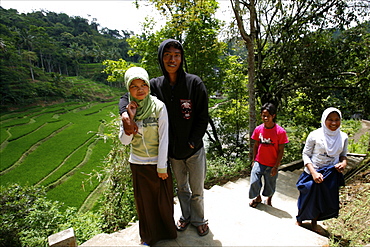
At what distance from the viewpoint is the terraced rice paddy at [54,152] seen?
9516 mm

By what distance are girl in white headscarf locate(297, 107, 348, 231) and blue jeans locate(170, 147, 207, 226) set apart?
3.27ft

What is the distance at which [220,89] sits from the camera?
7.79m

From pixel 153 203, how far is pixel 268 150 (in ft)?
4.32

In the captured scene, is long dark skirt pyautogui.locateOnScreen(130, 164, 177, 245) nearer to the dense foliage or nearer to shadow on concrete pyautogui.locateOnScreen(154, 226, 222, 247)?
shadow on concrete pyautogui.locateOnScreen(154, 226, 222, 247)

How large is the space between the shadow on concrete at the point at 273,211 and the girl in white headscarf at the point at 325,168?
0.38 m

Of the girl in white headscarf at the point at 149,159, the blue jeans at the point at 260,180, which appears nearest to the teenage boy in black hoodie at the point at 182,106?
the girl in white headscarf at the point at 149,159

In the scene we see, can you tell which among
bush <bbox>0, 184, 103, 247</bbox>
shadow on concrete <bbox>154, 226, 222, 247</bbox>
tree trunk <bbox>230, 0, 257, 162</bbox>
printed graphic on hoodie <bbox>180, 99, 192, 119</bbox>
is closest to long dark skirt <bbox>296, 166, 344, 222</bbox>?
shadow on concrete <bbox>154, 226, 222, 247</bbox>

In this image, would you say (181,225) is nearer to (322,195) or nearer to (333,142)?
(322,195)

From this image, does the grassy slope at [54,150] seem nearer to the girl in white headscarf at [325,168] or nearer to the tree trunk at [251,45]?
the tree trunk at [251,45]

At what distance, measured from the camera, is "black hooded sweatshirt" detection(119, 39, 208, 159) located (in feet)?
5.00

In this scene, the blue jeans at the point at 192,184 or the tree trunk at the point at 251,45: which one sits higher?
the tree trunk at the point at 251,45

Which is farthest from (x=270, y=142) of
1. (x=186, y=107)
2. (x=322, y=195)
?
(x=186, y=107)

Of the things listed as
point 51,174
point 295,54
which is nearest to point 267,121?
point 295,54

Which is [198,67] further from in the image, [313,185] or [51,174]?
[51,174]
